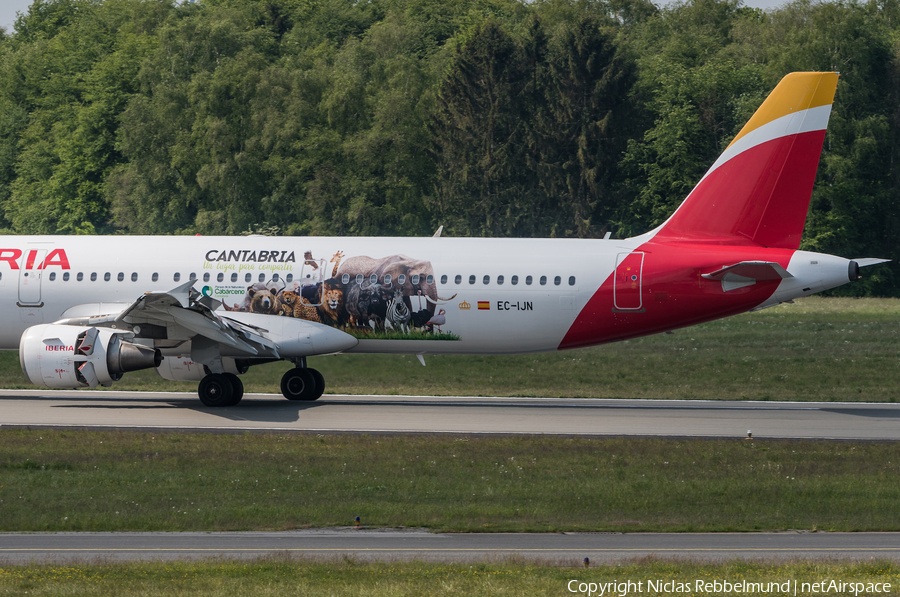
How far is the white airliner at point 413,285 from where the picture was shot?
26.4 meters

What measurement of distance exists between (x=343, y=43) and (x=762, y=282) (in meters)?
81.1

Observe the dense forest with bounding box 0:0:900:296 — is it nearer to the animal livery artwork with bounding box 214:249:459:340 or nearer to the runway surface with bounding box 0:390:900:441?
the runway surface with bounding box 0:390:900:441

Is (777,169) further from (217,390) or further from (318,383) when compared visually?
(217,390)

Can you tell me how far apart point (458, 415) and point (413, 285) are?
3930mm

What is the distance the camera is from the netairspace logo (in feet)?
36.9

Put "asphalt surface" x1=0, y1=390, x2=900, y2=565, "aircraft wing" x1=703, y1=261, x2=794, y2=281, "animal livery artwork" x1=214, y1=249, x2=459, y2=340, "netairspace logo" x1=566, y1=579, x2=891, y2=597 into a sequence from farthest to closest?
1. "animal livery artwork" x1=214, y1=249, x2=459, y2=340
2. "aircraft wing" x1=703, y1=261, x2=794, y2=281
3. "asphalt surface" x1=0, y1=390, x2=900, y2=565
4. "netairspace logo" x1=566, y1=579, x2=891, y2=597

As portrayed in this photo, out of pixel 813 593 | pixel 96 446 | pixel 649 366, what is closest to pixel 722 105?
pixel 649 366

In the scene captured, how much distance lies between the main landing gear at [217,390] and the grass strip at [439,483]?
14.6ft

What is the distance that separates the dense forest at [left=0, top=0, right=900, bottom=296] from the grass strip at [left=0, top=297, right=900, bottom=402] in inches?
1349

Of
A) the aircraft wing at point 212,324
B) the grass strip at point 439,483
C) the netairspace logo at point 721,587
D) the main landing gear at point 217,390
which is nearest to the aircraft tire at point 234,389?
the main landing gear at point 217,390

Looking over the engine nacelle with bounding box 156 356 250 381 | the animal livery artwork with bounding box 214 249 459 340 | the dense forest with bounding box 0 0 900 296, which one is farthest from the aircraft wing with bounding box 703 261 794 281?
the dense forest with bounding box 0 0 900 296

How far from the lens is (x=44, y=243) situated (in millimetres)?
30109

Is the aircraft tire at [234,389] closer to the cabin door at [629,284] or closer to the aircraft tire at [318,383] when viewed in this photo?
the aircraft tire at [318,383]

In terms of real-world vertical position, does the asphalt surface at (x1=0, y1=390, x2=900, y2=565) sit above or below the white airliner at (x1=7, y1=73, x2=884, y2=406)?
below
